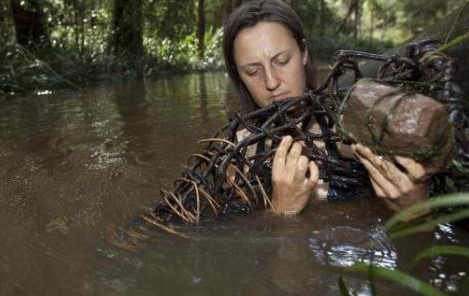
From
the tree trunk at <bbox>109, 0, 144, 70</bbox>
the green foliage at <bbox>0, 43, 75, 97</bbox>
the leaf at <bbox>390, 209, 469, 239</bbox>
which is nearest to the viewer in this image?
the leaf at <bbox>390, 209, 469, 239</bbox>

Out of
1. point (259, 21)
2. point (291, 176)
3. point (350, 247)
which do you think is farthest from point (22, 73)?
point (350, 247)

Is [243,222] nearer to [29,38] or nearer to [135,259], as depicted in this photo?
[135,259]

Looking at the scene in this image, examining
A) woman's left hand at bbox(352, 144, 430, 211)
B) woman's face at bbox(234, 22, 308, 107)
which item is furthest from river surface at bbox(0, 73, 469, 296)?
woman's face at bbox(234, 22, 308, 107)

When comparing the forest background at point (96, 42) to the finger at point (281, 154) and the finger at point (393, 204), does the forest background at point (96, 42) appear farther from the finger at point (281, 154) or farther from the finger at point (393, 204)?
the finger at point (393, 204)

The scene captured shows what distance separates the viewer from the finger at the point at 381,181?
188 centimetres

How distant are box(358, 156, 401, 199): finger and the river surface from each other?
227 mm

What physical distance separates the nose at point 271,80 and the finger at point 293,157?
1.83 feet

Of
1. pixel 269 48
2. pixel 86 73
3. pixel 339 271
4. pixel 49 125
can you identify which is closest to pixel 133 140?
pixel 49 125

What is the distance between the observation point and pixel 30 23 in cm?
1062

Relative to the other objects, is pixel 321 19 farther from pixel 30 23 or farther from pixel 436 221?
pixel 436 221

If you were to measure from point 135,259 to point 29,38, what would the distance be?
30.9 ft

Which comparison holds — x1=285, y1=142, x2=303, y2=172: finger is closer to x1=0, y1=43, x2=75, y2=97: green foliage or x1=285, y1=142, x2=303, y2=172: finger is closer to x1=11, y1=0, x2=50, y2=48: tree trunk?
x1=0, y1=43, x2=75, y2=97: green foliage

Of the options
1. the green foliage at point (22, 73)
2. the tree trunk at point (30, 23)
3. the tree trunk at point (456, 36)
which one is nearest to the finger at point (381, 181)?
the tree trunk at point (456, 36)

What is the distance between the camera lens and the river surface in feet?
5.84
